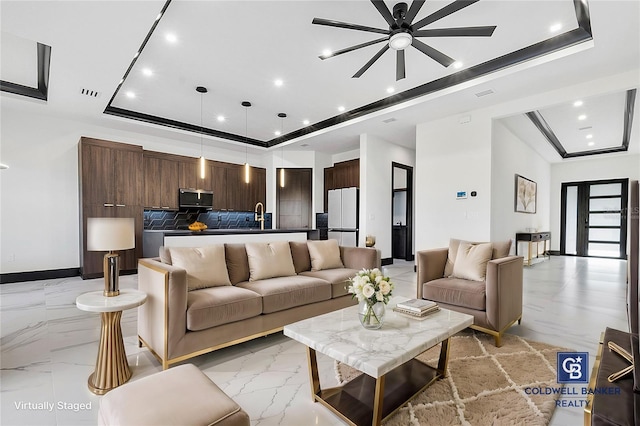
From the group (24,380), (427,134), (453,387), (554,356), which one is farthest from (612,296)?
(24,380)

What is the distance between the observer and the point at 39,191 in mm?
5234

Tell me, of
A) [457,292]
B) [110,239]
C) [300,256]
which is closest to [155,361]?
[110,239]

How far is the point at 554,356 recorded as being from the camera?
2.44 meters

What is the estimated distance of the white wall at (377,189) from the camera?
6398 millimetres

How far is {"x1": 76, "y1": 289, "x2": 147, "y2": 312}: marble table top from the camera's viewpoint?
195 cm

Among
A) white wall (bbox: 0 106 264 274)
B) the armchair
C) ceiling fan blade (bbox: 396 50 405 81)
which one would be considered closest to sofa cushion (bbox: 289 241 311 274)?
the armchair

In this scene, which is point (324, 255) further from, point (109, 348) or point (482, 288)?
point (109, 348)

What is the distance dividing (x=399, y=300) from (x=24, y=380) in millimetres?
2759

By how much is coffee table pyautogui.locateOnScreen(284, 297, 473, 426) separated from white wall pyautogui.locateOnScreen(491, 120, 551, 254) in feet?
11.9

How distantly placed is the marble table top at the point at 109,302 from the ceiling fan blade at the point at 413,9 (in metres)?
3.06

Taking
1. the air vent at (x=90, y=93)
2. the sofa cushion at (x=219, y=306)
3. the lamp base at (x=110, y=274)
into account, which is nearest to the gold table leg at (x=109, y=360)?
the lamp base at (x=110, y=274)

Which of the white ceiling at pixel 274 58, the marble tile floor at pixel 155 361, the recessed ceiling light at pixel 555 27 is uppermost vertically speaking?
the recessed ceiling light at pixel 555 27

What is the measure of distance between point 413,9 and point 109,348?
3381 millimetres

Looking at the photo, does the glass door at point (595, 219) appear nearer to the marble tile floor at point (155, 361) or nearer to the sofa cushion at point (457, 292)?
the marble tile floor at point (155, 361)
